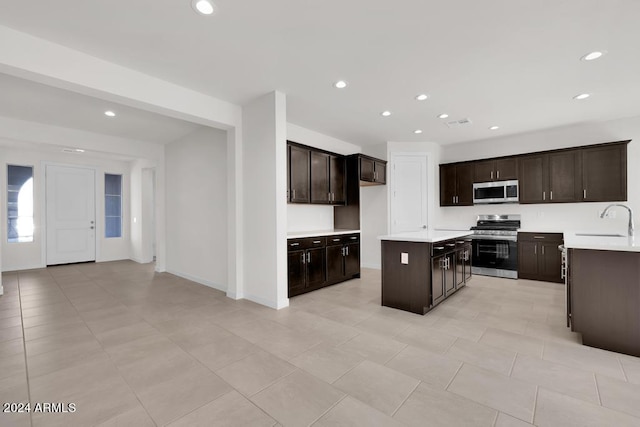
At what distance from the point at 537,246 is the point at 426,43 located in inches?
173

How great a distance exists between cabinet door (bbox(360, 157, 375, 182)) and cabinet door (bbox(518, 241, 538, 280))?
303 centimetres

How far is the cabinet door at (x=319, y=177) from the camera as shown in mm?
4742

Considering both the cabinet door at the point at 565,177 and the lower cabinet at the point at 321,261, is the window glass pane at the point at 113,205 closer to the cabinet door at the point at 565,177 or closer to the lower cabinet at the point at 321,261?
the lower cabinet at the point at 321,261

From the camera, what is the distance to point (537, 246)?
5066 mm

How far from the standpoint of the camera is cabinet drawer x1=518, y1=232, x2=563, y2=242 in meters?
4.92

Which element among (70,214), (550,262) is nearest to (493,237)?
(550,262)

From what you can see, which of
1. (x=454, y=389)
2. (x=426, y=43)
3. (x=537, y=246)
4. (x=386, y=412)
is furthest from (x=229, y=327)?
(x=537, y=246)

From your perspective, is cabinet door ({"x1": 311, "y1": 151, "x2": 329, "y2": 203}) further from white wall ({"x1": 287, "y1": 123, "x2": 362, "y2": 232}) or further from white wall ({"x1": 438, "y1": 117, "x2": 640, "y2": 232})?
white wall ({"x1": 438, "y1": 117, "x2": 640, "y2": 232})

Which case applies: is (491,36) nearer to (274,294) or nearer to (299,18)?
(299,18)

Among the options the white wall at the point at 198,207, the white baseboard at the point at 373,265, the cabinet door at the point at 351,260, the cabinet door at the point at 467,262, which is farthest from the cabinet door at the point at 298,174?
the cabinet door at the point at 467,262

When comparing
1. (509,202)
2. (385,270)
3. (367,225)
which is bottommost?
(385,270)

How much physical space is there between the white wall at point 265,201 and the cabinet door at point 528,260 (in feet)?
14.5

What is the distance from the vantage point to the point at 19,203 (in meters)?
6.30

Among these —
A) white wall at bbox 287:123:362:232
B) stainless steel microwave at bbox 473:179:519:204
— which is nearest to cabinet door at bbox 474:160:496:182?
stainless steel microwave at bbox 473:179:519:204
